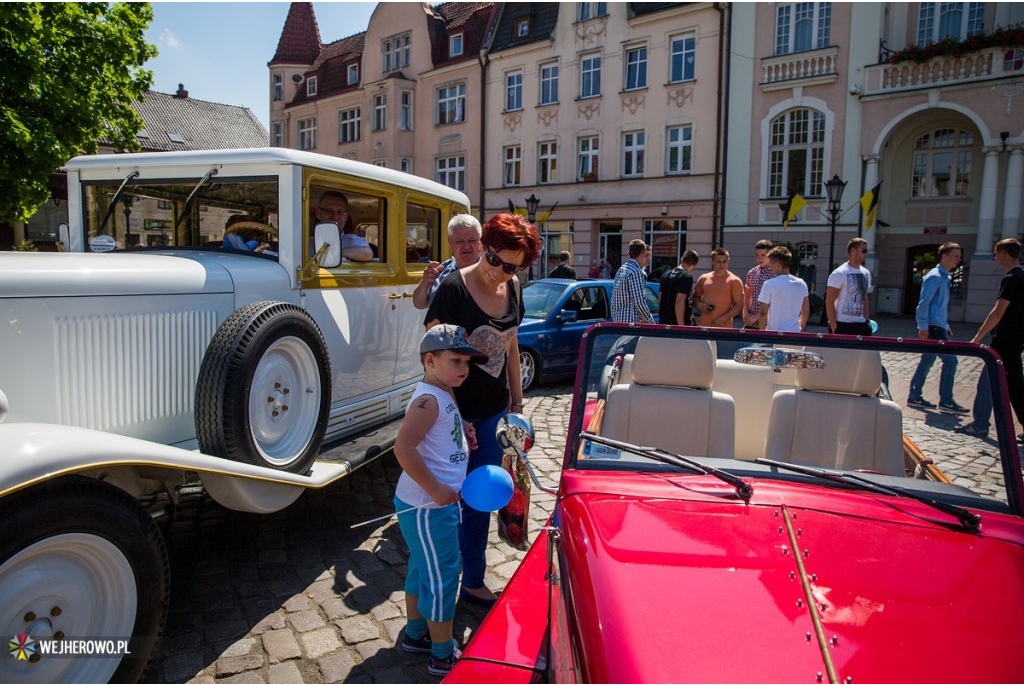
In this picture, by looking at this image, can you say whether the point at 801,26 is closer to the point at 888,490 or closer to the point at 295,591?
the point at 888,490

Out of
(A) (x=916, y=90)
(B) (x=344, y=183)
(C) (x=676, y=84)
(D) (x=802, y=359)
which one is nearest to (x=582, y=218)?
(C) (x=676, y=84)

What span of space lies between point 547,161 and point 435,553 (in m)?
24.4

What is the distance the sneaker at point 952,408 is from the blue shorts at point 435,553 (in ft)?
5.80

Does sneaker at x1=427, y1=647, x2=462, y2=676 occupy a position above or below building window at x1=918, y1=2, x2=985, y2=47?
below

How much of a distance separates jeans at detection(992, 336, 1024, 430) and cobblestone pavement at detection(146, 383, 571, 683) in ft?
15.9

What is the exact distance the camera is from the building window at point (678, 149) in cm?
2206

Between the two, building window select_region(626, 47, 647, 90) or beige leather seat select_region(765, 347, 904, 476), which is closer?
beige leather seat select_region(765, 347, 904, 476)

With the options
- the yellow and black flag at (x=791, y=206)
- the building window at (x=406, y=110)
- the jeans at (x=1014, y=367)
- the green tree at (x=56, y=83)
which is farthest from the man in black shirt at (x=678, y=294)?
the building window at (x=406, y=110)

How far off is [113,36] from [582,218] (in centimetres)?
1586

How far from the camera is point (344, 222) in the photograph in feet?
15.3

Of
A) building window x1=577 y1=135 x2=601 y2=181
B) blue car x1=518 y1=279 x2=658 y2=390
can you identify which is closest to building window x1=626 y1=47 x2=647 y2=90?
building window x1=577 y1=135 x2=601 y2=181

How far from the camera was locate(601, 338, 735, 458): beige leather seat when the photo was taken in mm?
2605

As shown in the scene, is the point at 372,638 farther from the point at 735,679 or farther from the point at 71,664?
the point at 735,679

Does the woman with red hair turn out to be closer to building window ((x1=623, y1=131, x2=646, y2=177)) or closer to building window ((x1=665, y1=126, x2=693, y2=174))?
building window ((x1=665, y1=126, x2=693, y2=174))
